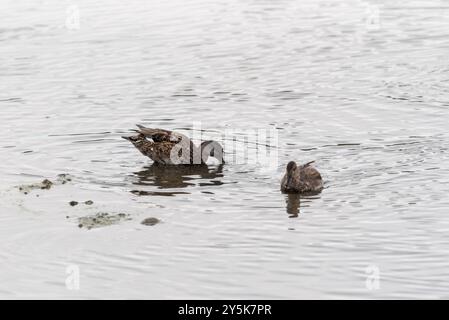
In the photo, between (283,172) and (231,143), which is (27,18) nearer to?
(231,143)

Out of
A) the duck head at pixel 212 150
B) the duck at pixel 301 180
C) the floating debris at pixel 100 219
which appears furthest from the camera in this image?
the duck head at pixel 212 150

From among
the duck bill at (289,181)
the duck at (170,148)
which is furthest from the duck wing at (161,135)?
the duck bill at (289,181)

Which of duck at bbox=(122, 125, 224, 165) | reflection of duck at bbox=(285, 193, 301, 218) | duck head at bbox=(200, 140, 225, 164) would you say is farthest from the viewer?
duck at bbox=(122, 125, 224, 165)

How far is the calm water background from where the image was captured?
955cm

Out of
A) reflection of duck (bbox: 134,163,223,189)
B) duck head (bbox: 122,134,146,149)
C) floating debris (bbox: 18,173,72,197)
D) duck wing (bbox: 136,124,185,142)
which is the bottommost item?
reflection of duck (bbox: 134,163,223,189)

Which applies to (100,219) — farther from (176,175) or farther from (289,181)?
(176,175)

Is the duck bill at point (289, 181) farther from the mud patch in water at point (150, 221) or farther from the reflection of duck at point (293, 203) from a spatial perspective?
the mud patch in water at point (150, 221)

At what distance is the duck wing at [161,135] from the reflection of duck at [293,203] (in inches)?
96.2

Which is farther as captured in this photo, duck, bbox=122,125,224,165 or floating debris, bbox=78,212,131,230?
duck, bbox=122,125,224,165

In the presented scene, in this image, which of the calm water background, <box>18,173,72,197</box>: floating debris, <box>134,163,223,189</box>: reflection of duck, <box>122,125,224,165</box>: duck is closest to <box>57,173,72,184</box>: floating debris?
<box>18,173,72,197</box>: floating debris

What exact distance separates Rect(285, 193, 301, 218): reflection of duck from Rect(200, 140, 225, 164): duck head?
1.80 m

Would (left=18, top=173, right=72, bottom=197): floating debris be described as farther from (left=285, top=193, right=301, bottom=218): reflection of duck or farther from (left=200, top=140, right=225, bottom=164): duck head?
(left=285, top=193, right=301, bottom=218): reflection of duck

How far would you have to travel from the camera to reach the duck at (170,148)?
13.9 metres

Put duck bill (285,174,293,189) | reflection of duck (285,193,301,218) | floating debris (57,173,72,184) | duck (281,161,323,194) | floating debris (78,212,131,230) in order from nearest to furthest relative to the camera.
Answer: floating debris (78,212,131,230) < reflection of duck (285,193,301,218) < duck (281,161,323,194) < duck bill (285,174,293,189) < floating debris (57,173,72,184)
